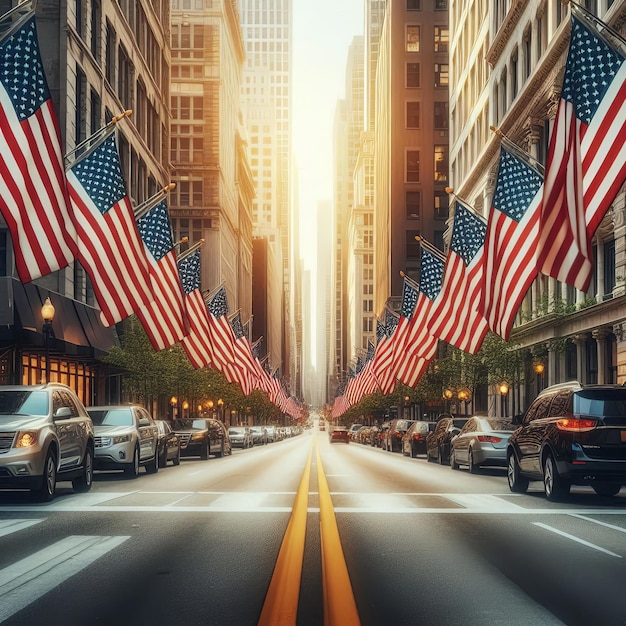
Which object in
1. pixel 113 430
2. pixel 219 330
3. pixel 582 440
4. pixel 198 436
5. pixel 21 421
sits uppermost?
pixel 219 330

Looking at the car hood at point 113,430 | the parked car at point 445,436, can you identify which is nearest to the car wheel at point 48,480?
the car hood at point 113,430

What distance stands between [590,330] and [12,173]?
30.9 metres

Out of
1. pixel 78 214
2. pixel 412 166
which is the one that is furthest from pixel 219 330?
pixel 412 166

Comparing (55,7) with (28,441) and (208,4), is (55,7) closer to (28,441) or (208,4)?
(28,441)

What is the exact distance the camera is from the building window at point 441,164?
116 m

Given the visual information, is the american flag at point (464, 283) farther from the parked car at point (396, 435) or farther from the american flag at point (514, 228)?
the parked car at point (396, 435)

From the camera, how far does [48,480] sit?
1619 centimetres

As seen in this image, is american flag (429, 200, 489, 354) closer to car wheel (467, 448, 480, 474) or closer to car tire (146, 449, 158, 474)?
car wheel (467, 448, 480, 474)

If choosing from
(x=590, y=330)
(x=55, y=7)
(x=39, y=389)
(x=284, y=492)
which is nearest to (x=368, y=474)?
(x=284, y=492)

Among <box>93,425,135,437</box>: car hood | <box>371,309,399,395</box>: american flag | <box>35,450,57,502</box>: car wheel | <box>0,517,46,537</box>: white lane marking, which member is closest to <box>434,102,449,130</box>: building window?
<box>371,309,399,395</box>: american flag

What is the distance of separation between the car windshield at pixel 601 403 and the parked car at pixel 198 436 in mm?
21437

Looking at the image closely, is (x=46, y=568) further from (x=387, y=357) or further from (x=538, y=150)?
(x=538, y=150)

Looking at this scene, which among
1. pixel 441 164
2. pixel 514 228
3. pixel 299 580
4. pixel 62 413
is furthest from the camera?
pixel 441 164

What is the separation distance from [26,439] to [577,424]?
9.11 m
